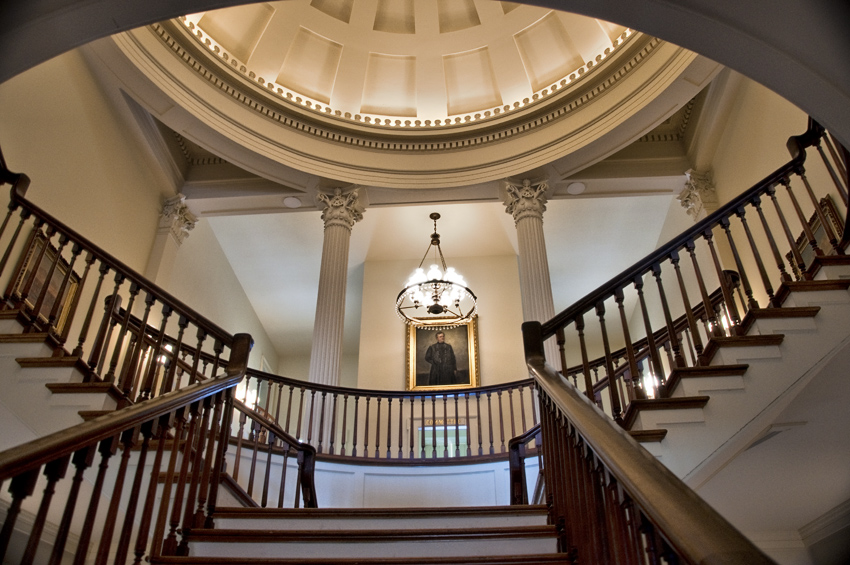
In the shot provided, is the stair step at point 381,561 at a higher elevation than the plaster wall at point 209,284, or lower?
lower

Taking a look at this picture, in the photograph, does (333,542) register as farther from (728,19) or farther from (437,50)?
(437,50)

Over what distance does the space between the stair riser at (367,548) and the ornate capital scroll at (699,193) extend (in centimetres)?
687

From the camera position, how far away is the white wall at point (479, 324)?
10.6 meters

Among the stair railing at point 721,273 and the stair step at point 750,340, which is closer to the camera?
the stair step at point 750,340

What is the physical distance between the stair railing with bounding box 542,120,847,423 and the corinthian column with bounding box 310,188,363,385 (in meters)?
2.87

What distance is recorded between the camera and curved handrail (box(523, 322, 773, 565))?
1.14m

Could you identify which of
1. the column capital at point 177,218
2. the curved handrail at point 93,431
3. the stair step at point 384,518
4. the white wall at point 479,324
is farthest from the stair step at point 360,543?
the white wall at point 479,324

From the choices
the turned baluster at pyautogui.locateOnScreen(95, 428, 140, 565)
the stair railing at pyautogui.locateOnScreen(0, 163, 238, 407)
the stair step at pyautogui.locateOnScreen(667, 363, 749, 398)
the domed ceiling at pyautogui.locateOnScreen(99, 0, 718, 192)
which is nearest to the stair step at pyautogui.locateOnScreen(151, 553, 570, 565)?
the turned baluster at pyautogui.locateOnScreen(95, 428, 140, 565)

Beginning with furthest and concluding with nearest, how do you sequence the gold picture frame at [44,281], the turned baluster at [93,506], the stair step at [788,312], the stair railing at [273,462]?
the gold picture frame at [44,281]
the stair railing at [273,462]
the stair step at [788,312]
the turned baluster at [93,506]

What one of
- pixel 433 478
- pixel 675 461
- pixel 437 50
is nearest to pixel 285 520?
pixel 675 461

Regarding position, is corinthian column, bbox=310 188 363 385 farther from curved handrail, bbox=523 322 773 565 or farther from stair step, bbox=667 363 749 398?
curved handrail, bbox=523 322 773 565

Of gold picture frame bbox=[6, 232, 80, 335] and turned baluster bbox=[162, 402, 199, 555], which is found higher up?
gold picture frame bbox=[6, 232, 80, 335]

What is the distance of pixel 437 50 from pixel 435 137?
1.33 metres

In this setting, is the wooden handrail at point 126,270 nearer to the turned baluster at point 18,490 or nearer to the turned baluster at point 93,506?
the turned baluster at point 93,506
